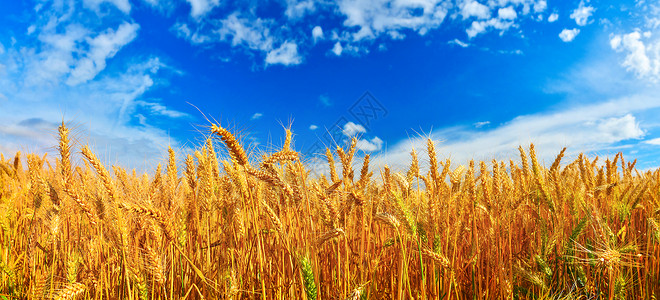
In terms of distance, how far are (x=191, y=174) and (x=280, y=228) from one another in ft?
4.15

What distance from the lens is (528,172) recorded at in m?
A: 4.58

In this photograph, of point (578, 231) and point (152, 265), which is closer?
point (152, 265)

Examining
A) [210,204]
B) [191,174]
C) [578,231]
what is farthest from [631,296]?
[191,174]

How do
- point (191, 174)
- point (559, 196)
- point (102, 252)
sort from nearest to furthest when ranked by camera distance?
point (191, 174) → point (102, 252) → point (559, 196)

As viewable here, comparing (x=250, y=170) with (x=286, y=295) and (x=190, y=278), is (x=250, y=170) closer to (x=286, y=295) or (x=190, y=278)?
(x=286, y=295)

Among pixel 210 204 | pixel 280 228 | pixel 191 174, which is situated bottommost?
pixel 280 228

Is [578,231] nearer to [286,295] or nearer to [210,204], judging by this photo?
[286,295]

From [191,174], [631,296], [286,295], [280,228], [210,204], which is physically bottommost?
[631,296]

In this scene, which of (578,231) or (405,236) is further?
(578,231)

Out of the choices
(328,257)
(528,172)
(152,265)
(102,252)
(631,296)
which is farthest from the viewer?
(528,172)

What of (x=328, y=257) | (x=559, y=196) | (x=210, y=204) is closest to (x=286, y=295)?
(x=328, y=257)

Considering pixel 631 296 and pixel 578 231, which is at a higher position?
pixel 578 231

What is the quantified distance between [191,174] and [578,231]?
342 cm

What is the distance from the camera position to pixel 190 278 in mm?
2811
